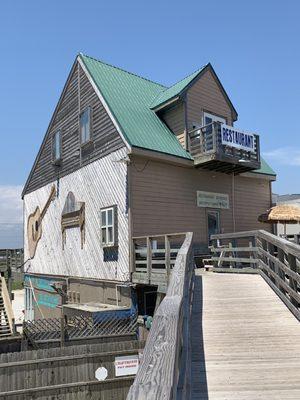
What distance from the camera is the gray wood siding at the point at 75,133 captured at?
17172 millimetres

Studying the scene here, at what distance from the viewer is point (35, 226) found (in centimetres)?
2502

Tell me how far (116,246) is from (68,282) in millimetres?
5267

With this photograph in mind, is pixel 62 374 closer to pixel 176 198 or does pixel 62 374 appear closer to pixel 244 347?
pixel 244 347

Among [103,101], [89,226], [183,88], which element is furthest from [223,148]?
[89,226]

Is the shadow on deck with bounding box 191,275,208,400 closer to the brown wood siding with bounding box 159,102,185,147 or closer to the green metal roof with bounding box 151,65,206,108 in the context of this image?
the brown wood siding with bounding box 159,102,185,147

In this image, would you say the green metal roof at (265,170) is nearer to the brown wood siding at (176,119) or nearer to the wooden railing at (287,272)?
the brown wood siding at (176,119)

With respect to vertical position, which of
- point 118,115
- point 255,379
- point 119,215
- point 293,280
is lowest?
point 255,379

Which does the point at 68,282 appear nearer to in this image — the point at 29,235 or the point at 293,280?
the point at 29,235

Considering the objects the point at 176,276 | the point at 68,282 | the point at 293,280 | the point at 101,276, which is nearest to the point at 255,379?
the point at 176,276

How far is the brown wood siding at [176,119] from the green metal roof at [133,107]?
27 cm

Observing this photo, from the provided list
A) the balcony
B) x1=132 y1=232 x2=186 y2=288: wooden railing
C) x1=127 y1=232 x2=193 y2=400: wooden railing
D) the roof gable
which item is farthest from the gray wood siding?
x1=127 y1=232 x2=193 y2=400: wooden railing

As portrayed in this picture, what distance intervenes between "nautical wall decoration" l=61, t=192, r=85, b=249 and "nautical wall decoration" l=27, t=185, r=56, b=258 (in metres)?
2.08

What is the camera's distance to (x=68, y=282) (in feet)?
65.9

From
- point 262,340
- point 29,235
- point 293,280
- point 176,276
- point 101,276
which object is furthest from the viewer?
point 29,235
